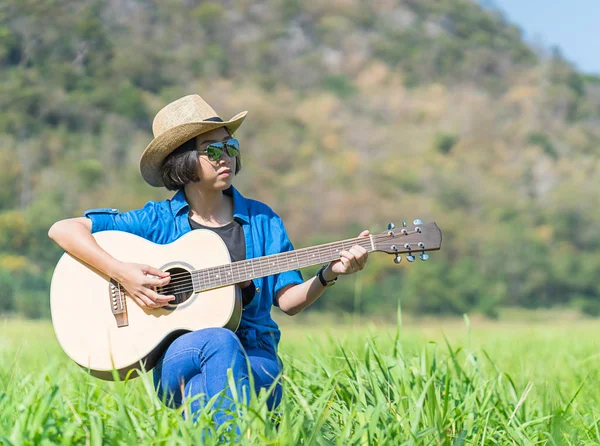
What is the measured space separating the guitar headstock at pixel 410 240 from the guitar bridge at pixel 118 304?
92 centimetres

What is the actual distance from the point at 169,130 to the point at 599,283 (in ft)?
152

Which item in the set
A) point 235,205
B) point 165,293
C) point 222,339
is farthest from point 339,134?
point 222,339

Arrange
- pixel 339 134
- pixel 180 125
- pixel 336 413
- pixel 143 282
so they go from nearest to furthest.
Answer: pixel 336 413
pixel 143 282
pixel 180 125
pixel 339 134

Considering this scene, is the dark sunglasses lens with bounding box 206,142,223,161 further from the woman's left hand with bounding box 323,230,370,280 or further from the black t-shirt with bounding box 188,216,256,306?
the woman's left hand with bounding box 323,230,370,280

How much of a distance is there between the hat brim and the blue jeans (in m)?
0.79

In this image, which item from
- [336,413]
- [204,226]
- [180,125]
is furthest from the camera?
[204,226]

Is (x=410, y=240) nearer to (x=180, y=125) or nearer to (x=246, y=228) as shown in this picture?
(x=246, y=228)

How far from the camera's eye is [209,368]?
2516mm

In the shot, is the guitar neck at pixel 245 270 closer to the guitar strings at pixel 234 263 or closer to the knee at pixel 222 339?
the guitar strings at pixel 234 263

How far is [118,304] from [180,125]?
27.2 inches

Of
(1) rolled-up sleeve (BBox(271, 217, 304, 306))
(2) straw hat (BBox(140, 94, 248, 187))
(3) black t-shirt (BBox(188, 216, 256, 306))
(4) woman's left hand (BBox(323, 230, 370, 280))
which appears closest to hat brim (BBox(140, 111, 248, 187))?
(2) straw hat (BBox(140, 94, 248, 187))

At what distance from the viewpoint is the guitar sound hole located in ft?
9.60

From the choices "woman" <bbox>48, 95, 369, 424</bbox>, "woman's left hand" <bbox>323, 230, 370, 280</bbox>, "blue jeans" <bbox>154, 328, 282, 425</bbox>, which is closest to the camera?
"blue jeans" <bbox>154, 328, 282, 425</bbox>

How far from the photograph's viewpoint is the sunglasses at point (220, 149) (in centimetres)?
302
